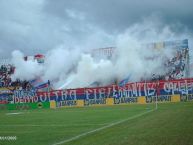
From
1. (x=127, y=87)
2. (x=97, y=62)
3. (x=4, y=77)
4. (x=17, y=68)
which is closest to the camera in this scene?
(x=127, y=87)

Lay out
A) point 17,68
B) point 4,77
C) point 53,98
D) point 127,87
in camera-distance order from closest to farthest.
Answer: point 127,87, point 53,98, point 17,68, point 4,77

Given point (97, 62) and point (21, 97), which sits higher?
point (97, 62)

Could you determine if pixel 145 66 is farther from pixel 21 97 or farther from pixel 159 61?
pixel 21 97

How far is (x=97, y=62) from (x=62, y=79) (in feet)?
21.2

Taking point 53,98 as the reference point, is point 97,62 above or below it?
above

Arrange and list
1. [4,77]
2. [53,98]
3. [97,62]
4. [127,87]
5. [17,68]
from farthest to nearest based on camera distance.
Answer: [4,77], [17,68], [97,62], [53,98], [127,87]

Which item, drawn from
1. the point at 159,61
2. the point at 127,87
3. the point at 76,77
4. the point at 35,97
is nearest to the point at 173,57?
the point at 159,61

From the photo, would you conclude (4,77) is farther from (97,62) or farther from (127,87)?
(127,87)

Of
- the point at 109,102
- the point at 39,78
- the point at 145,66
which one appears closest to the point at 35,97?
the point at 39,78

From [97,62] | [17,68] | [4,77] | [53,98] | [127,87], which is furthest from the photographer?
[4,77]

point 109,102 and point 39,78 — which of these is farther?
point 39,78

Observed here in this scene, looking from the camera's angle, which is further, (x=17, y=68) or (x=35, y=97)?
(x=17, y=68)

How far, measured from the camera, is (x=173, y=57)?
176 feet

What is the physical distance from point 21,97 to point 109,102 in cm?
1363
